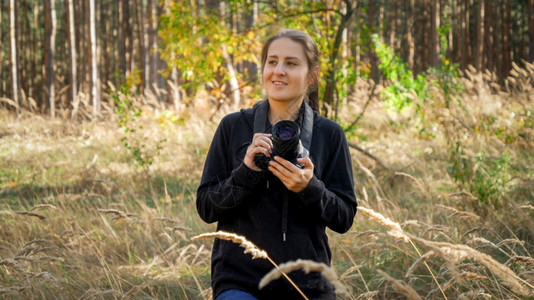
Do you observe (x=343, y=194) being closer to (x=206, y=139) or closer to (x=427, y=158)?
(x=427, y=158)

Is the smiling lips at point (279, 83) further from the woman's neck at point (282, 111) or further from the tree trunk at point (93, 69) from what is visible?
the tree trunk at point (93, 69)

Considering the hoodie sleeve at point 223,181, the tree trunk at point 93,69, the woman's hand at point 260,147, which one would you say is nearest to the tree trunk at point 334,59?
the hoodie sleeve at point 223,181

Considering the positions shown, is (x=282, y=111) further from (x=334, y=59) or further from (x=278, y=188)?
(x=334, y=59)

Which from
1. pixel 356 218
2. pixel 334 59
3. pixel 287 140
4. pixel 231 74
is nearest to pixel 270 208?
pixel 287 140

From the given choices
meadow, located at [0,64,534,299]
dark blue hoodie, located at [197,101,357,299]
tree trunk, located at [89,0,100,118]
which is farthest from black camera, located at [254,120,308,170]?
tree trunk, located at [89,0,100,118]

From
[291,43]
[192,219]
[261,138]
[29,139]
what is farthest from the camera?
[29,139]

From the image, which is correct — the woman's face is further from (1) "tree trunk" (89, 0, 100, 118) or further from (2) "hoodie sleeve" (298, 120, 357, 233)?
(1) "tree trunk" (89, 0, 100, 118)

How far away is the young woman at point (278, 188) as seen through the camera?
1849 millimetres

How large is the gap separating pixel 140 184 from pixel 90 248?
8.39 ft

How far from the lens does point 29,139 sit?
10.8 meters

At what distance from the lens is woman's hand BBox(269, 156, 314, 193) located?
1761 mm

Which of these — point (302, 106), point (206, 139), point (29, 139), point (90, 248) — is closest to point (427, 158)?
point (206, 139)

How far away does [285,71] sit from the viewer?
206cm

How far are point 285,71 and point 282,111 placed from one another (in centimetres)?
18
